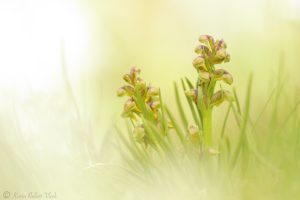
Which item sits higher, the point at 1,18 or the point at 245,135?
the point at 1,18

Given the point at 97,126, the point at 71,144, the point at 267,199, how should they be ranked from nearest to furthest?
the point at 267,199, the point at 71,144, the point at 97,126

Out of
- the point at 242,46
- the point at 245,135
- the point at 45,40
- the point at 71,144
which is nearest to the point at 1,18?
the point at 45,40

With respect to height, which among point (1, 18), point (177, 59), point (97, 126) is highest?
point (1, 18)

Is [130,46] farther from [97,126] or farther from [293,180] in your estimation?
[293,180]

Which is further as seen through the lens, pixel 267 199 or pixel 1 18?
pixel 1 18
